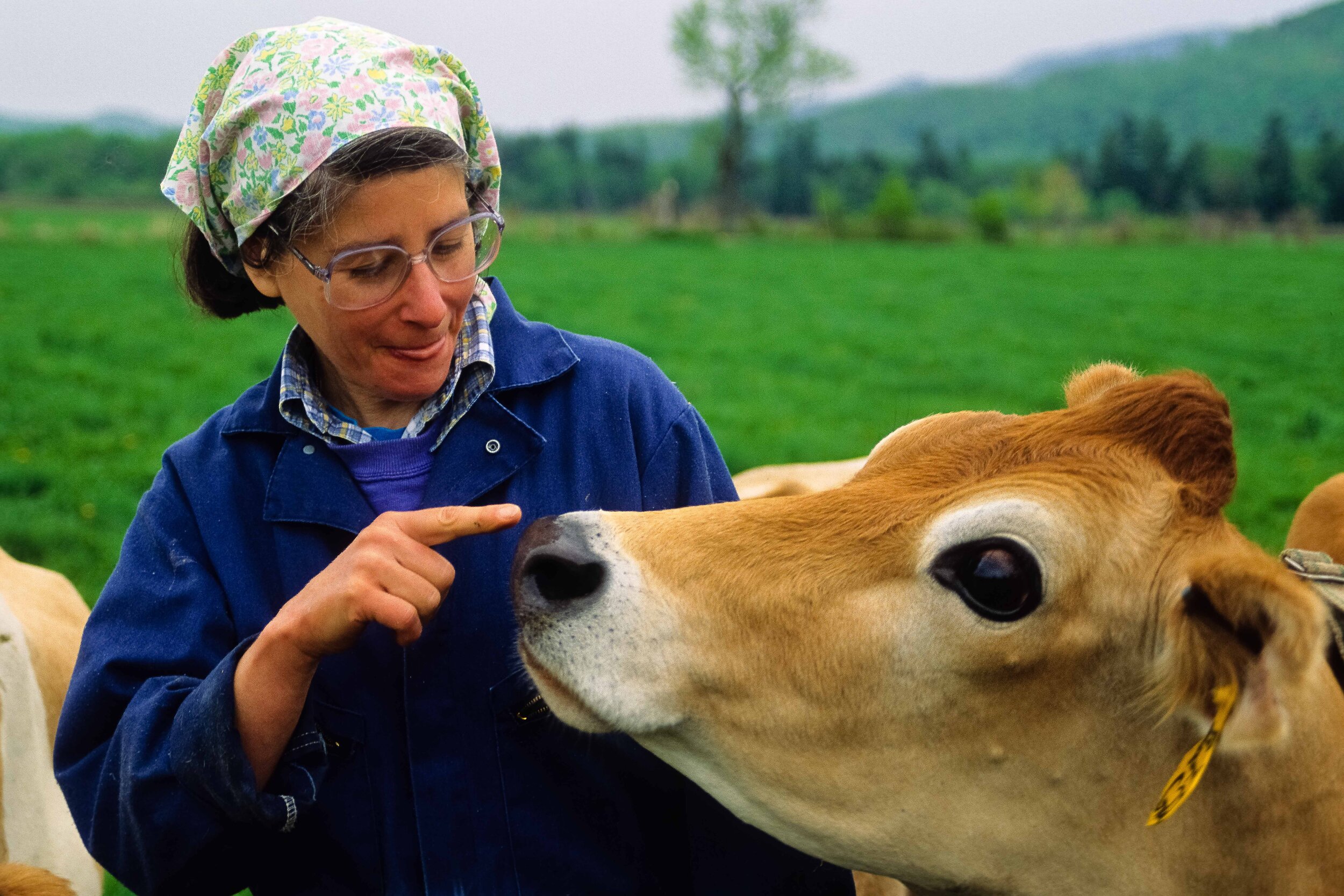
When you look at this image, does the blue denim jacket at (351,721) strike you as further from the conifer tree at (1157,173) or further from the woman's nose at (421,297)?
the conifer tree at (1157,173)

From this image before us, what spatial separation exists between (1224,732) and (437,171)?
1.60 meters

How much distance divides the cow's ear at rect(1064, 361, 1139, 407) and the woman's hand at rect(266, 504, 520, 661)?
49.9 inches

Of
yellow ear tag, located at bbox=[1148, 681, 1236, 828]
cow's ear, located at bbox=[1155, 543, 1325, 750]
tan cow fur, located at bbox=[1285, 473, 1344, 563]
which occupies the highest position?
cow's ear, located at bbox=[1155, 543, 1325, 750]

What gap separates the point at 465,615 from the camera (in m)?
2.07

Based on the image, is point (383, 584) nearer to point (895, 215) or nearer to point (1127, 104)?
point (895, 215)

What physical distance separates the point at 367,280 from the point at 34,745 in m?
2.04

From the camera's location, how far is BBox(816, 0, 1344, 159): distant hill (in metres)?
117

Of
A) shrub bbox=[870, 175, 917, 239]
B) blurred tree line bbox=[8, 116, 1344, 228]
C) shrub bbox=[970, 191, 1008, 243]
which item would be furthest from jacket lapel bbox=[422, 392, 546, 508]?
shrub bbox=[970, 191, 1008, 243]

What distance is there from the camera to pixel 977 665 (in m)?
1.85

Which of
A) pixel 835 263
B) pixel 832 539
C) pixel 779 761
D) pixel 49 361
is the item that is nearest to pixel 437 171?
pixel 832 539

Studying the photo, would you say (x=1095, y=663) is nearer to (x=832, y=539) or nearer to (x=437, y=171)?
(x=832, y=539)

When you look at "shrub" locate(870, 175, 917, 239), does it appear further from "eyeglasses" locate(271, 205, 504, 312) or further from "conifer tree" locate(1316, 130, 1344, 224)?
"eyeglasses" locate(271, 205, 504, 312)

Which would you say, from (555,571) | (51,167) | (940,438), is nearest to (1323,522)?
(940,438)

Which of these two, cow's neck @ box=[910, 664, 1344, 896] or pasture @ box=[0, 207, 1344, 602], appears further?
pasture @ box=[0, 207, 1344, 602]
